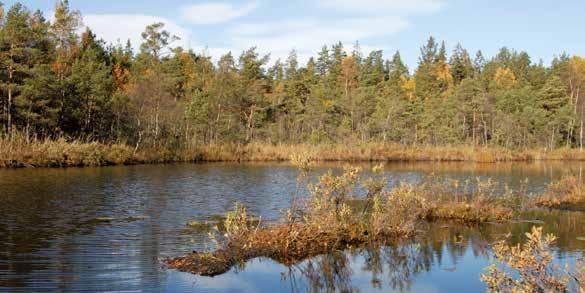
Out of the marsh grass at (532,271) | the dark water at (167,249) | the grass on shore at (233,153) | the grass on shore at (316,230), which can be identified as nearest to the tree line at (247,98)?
the grass on shore at (233,153)

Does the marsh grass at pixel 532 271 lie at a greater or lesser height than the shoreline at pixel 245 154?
lesser

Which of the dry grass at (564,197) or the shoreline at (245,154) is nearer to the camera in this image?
the dry grass at (564,197)

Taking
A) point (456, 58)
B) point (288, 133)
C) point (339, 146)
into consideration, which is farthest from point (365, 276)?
point (456, 58)

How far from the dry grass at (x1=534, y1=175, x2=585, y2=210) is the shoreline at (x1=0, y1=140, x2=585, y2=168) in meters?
14.4

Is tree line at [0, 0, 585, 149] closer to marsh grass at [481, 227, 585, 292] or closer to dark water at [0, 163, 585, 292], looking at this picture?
dark water at [0, 163, 585, 292]

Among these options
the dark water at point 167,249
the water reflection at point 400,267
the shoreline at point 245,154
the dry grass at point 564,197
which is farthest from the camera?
the shoreline at point 245,154

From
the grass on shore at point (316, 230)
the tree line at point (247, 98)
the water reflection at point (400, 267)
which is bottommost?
the water reflection at point (400, 267)

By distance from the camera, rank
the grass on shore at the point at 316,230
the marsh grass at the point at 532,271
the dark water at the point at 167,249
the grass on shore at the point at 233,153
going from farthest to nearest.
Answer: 1. the grass on shore at the point at 233,153
2. the grass on shore at the point at 316,230
3. the dark water at the point at 167,249
4. the marsh grass at the point at 532,271

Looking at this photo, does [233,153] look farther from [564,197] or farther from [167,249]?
[167,249]

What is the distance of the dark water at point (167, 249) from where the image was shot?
32.8ft

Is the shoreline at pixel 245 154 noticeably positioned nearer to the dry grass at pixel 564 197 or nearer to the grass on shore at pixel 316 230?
the dry grass at pixel 564 197

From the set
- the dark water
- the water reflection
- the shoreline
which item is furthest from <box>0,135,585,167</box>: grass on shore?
the water reflection

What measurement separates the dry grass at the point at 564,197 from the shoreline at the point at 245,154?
14362 mm

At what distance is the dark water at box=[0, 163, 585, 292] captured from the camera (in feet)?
32.8
